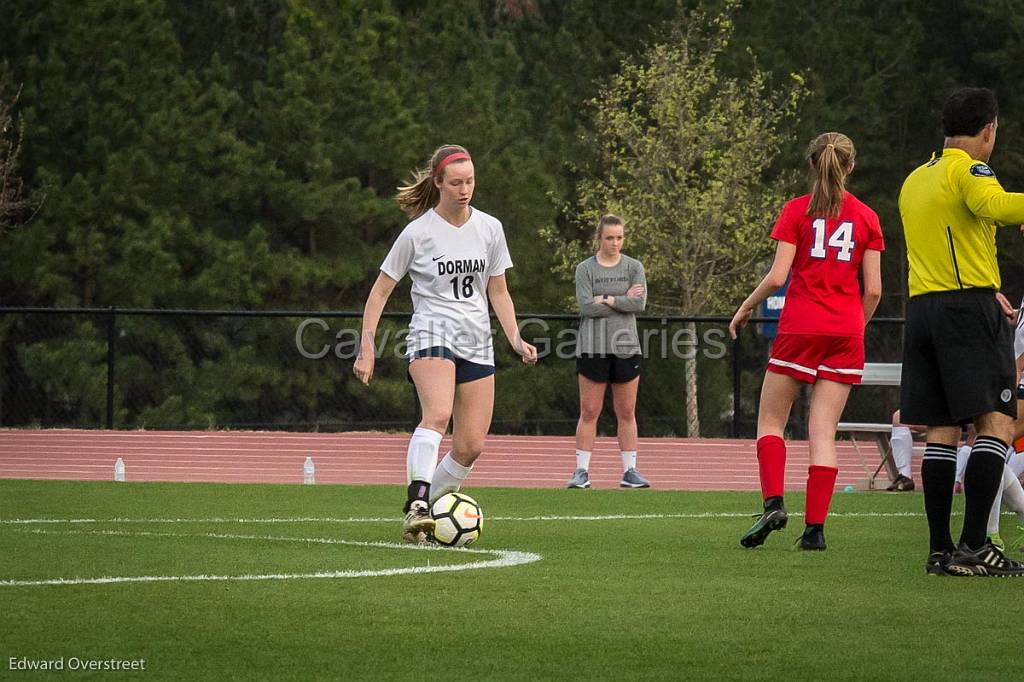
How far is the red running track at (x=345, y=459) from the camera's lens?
1789 cm

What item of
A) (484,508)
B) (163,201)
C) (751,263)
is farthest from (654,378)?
(484,508)

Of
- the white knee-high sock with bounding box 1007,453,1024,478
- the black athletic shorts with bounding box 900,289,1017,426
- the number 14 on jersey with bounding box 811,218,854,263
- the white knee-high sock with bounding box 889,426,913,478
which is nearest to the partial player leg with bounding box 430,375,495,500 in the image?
the number 14 on jersey with bounding box 811,218,854,263

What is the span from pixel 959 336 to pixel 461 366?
2.70 meters

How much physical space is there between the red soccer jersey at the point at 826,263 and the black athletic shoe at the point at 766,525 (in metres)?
0.91

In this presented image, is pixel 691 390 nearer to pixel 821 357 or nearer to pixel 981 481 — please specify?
pixel 821 357

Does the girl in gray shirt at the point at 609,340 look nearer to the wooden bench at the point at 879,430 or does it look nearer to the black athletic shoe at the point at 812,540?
the wooden bench at the point at 879,430

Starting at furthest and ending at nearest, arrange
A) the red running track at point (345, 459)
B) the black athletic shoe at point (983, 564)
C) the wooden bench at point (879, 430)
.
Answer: the red running track at point (345, 459), the wooden bench at point (879, 430), the black athletic shoe at point (983, 564)

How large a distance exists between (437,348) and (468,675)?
156 inches

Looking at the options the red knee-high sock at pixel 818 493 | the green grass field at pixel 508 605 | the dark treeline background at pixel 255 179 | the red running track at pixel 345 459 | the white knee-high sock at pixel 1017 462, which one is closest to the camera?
the green grass field at pixel 508 605

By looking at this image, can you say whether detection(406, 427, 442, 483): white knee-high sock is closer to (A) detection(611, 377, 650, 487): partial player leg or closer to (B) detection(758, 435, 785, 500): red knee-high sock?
(B) detection(758, 435, 785, 500): red knee-high sock

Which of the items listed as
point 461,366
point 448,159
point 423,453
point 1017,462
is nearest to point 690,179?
point 1017,462

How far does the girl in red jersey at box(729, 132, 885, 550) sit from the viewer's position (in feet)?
28.1

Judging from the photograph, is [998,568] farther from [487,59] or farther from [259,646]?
[487,59]

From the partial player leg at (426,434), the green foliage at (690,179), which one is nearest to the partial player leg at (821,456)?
the partial player leg at (426,434)
